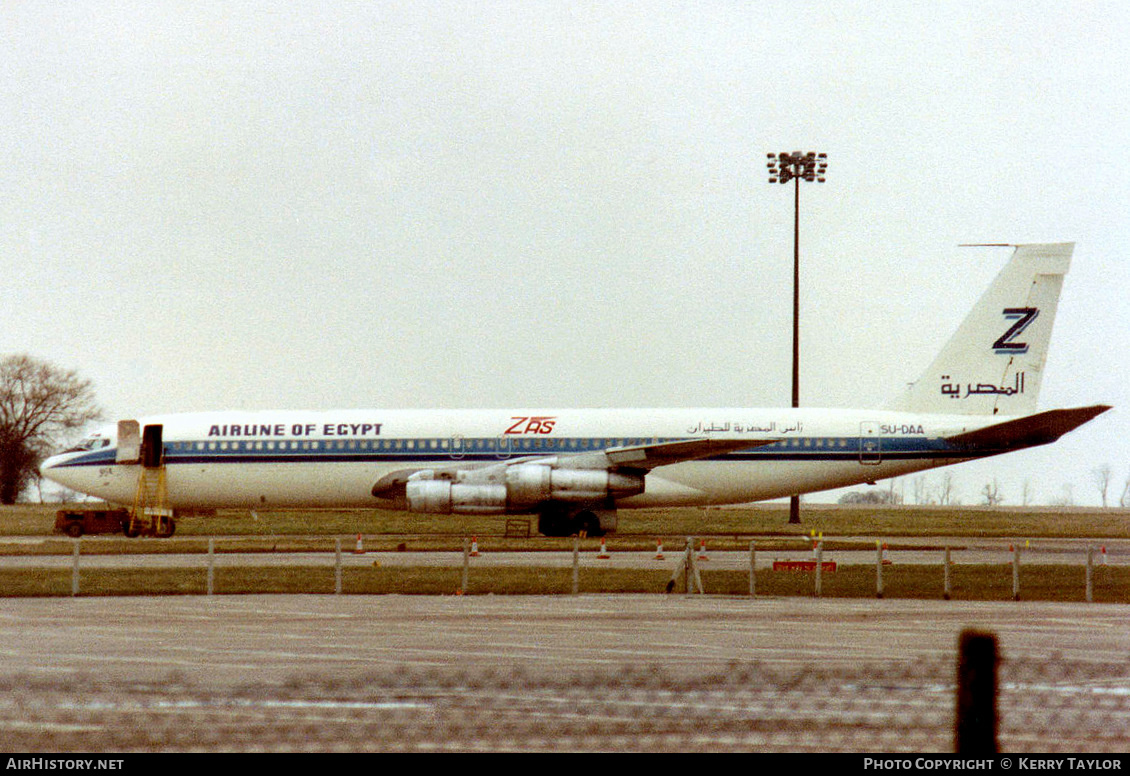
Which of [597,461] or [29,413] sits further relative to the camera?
[29,413]

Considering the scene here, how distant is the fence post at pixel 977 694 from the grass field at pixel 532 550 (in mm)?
18916

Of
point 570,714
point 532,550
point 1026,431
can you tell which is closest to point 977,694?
point 570,714

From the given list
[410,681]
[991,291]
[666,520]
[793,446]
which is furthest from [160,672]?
[666,520]

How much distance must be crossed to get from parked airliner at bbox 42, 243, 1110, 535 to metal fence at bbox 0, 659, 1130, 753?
99.2 ft

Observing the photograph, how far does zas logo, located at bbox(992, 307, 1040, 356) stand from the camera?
154 feet

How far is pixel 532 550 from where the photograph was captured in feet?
122

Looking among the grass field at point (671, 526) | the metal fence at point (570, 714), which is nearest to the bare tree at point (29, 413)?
the grass field at point (671, 526)

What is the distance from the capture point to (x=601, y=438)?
1768 inches

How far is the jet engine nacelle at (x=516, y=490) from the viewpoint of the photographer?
43062 millimetres

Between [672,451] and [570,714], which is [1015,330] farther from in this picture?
[570,714]

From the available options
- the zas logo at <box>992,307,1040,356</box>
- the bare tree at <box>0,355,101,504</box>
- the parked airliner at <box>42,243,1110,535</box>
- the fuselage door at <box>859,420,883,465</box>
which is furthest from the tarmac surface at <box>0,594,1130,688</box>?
the bare tree at <box>0,355,101,504</box>

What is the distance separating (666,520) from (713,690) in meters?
48.5

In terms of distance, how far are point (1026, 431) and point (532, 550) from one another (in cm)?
1682
